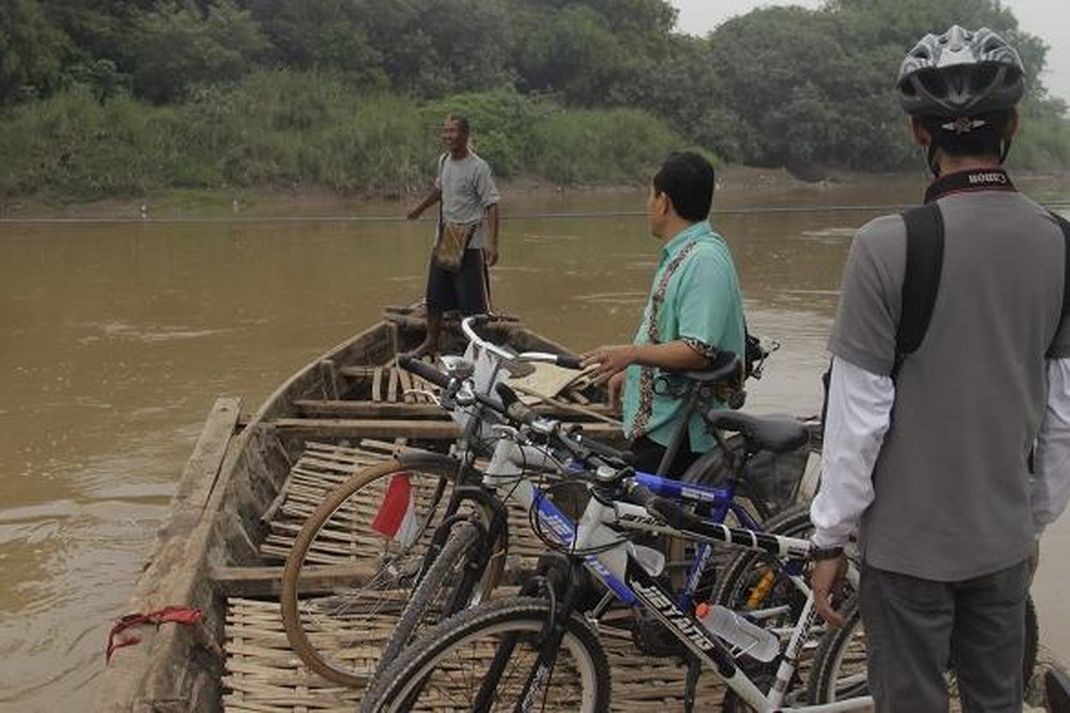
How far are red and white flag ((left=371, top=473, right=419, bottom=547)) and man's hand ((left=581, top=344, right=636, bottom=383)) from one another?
1.91ft

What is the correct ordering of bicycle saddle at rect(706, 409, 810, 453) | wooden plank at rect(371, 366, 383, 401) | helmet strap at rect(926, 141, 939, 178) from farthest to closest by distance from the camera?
wooden plank at rect(371, 366, 383, 401) < bicycle saddle at rect(706, 409, 810, 453) < helmet strap at rect(926, 141, 939, 178)

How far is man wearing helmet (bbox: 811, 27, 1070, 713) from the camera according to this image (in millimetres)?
1565

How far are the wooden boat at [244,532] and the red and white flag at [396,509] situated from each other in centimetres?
28

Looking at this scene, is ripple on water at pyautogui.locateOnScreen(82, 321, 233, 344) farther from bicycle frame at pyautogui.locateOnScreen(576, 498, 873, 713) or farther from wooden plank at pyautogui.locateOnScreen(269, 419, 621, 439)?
bicycle frame at pyautogui.locateOnScreen(576, 498, 873, 713)

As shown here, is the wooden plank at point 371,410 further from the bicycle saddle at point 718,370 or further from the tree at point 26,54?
the tree at point 26,54

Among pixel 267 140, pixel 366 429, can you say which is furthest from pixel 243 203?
pixel 366 429

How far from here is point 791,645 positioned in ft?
8.21

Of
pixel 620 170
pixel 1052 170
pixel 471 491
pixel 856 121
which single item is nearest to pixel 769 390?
pixel 471 491

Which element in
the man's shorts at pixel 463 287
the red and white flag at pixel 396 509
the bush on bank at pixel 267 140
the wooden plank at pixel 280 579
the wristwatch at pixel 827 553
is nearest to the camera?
the wristwatch at pixel 827 553

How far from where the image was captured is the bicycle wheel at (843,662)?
2539 mm

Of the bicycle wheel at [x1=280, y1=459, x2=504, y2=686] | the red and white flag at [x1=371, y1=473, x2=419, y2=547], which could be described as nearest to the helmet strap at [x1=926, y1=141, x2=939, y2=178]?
the bicycle wheel at [x1=280, y1=459, x2=504, y2=686]

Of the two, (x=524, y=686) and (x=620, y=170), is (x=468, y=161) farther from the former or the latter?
(x=620, y=170)

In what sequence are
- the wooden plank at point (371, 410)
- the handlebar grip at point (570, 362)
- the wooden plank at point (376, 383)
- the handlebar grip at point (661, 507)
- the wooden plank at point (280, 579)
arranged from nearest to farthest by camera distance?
the handlebar grip at point (661, 507) < the handlebar grip at point (570, 362) < the wooden plank at point (280, 579) < the wooden plank at point (371, 410) < the wooden plank at point (376, 383)

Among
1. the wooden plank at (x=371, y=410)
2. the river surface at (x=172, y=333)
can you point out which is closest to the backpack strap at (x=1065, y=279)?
the river surface at (x=172, y=333)
